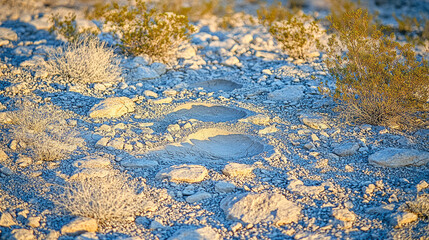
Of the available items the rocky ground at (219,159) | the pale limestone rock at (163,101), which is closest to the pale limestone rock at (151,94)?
the rocky ground at (219,159)

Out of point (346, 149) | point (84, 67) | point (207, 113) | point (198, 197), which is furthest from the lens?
point (84, 67)

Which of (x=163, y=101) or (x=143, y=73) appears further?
(x=143, y=73)

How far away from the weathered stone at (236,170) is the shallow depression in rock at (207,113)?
1133mm

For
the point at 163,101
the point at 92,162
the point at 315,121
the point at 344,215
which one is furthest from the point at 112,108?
the point at 344,215

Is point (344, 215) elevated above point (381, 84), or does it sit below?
below

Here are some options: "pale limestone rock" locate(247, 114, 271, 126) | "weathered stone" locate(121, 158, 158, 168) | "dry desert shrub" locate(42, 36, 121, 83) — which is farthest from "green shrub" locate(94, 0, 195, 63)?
"weathered stone" locate(121, 158, 158, 168)

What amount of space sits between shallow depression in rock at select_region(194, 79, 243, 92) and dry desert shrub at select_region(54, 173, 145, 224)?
2.61 metres

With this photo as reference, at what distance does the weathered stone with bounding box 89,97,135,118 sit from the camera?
4.38m

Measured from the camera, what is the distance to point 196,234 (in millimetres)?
2695

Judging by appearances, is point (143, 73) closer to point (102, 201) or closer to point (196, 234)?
point (102, 201)

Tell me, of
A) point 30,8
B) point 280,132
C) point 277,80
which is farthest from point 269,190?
point 30,8

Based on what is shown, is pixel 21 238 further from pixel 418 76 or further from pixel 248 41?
pixel 248 41

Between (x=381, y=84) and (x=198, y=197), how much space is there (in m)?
2.54

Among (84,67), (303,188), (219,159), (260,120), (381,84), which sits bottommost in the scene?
(219,159)
